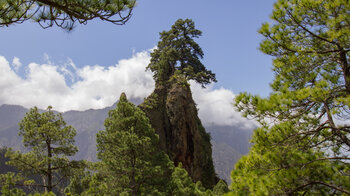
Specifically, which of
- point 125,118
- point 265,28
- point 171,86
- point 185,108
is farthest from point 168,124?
point 265,28

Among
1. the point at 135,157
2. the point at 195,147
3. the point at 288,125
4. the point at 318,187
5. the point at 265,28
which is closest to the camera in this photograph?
the point at 318,187

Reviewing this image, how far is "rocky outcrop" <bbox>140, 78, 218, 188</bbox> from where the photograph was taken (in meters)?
20.8

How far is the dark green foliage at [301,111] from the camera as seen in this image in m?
3.84

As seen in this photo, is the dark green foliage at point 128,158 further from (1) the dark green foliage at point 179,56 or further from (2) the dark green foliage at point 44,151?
(1) the dark green foliage at point 179,56

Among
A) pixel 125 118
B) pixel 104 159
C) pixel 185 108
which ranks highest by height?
pixel 185 108

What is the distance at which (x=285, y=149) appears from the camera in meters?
4.23

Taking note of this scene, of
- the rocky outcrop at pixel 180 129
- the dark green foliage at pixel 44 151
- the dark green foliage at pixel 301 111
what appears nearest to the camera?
the dark green foliage at pixel 301 111

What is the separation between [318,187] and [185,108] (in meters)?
18.4

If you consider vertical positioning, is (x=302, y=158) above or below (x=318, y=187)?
above

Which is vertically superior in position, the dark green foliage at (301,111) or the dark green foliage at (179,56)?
the dark green foliage at (179,56)

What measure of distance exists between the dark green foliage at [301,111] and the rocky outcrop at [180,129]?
645 inches

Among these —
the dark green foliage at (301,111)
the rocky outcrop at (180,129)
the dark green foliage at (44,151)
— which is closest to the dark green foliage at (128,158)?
the dark green foliage at (44,151)

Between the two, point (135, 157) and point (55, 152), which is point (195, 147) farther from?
point (55, 152)

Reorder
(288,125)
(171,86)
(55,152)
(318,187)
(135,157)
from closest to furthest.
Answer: (318,187) → (288,125) → (135,157) → (55,152) → (171,86)
